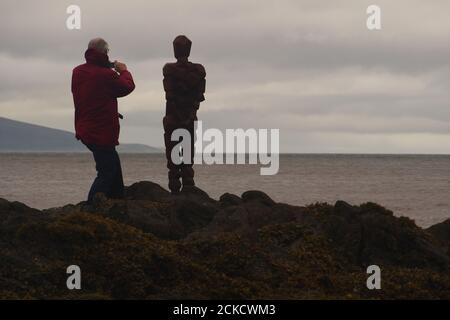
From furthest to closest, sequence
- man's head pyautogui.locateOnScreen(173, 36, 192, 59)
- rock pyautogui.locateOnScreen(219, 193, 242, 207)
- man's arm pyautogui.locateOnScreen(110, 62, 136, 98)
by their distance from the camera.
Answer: man's head pyautogui.locateOnScreen(173, 36, 192, 59) < rock pyautogui.locateOnScreen(219, 193, 242, 207) < man's arm pyautogui.locateOnScreen(110, 62, 136, 98)

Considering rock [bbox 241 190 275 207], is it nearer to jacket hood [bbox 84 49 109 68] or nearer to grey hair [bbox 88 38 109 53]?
jacket hood [bbox 84 49 109 68]

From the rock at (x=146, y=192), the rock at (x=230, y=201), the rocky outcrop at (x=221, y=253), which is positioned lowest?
the rocky outcrop at (x=221, y=253)

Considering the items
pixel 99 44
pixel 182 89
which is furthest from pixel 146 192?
pixel 99 44

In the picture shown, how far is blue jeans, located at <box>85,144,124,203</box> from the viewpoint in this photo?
15883 millimetres

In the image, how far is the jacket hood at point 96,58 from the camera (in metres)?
15.8

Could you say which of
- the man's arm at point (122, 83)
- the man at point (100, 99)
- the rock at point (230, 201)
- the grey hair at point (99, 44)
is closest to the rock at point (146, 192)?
the rock at point (230, 201)

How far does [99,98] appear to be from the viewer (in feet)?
51.7

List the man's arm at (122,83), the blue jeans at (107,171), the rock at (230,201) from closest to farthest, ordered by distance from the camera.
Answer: the man's arm at (122,83), the blue jeans at (107,171), the rock at (230,201)

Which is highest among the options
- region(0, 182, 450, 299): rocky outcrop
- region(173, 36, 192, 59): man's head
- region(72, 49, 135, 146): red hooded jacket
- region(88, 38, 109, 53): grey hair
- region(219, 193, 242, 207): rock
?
region(173, 36, 192, 59): man's head

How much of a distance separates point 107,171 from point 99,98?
1.26 meters

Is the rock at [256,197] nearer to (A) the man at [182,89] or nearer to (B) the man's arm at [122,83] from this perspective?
(A) the man at [182,89]

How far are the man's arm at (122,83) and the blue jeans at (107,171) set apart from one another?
3.07ft

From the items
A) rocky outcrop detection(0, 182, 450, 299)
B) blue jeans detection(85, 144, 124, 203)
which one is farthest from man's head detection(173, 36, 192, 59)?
rocky outcrop detection(0, 182, 450, 299)
